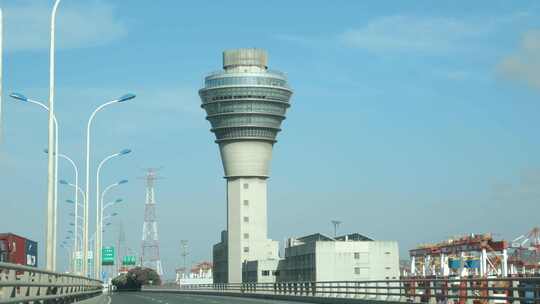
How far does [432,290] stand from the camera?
56.6m

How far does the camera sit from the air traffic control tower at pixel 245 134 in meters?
155

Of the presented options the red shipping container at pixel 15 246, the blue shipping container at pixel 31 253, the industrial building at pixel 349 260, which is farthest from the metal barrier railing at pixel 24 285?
the blue shipping container at pixel 31 253

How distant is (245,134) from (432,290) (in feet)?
A: 343

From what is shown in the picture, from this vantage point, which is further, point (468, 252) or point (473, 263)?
point (468, 252)

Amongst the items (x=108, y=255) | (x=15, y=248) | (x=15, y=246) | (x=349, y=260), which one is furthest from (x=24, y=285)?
(x=108, y=255)

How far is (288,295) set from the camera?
188ft

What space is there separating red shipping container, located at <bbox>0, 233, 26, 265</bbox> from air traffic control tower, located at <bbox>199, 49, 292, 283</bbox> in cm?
3950

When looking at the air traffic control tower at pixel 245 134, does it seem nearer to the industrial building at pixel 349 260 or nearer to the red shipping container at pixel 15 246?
the industrial building at pixel 349 260

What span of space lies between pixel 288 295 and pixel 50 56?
95.2 ft

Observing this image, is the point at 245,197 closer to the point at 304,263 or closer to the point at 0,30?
the point at 304,263

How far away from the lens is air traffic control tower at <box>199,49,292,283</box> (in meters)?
155

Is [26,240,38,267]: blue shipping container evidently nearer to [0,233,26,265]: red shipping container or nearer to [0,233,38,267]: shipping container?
[0,233,38,267]: shipping container

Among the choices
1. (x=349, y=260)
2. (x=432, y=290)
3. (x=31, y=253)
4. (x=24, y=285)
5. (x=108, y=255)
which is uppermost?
(x=31, y=253)

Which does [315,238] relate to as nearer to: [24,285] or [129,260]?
[129,260]
